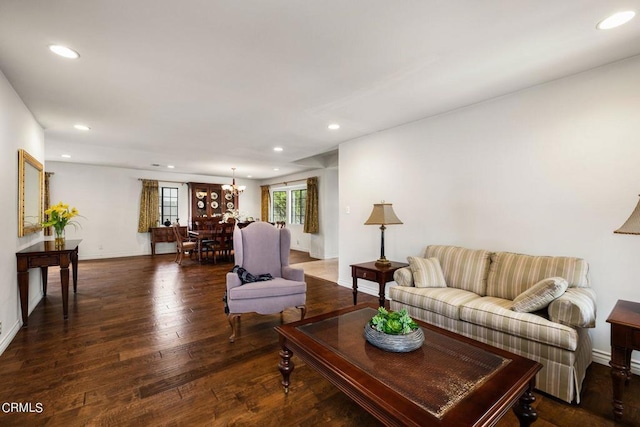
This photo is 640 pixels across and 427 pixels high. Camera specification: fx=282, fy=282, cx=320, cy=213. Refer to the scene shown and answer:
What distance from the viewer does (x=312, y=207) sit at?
766cm

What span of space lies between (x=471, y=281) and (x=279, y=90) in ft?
8.80

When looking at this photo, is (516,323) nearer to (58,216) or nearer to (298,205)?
(58,216)

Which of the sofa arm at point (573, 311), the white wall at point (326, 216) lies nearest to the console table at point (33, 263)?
the sofa arm at point (573, 311)

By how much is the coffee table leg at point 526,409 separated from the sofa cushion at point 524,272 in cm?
128

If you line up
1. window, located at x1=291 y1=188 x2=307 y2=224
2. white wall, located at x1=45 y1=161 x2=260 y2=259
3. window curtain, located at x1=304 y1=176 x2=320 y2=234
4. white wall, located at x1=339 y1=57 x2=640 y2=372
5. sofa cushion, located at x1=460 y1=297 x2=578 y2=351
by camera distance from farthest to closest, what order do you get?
window, located at x1=291 y1=188 x2=307 y2=224 < window curtain, located at x1=304 y1=176 x2=320 y2=234 < white wall, located at x1=45 y1=161 x2=260 y2=259 < white wall, located at x1=339 y1=57 x2=640 y2=372 < sofa cushion, located at x1=460 y1=297 x2=578 y2=351

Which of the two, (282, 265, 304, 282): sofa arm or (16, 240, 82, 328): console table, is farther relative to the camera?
(282, 265, 304, 282): sofa arm

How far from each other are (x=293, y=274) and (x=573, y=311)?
2350 millimetres

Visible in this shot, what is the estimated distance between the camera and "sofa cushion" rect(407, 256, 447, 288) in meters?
2.87

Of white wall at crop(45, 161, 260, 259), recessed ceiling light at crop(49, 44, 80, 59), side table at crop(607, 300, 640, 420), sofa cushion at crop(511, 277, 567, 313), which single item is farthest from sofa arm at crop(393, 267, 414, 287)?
white wall at crop(45, 161, 260, 259)

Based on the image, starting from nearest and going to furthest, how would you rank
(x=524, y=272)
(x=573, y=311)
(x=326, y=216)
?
(x=573, y=311) < (x=524, y=272) < (x=326, y=216)

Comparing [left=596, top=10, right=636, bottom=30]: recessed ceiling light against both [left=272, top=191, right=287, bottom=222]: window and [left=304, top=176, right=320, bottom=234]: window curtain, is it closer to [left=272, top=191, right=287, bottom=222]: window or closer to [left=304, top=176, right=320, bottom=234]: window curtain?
[left=304, top=176, right=320, bottom=234]: window curtain

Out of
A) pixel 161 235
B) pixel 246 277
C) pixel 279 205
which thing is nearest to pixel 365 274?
pixel 246 277

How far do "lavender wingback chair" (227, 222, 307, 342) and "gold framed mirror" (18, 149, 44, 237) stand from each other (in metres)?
2.32

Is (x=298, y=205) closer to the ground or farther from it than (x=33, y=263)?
farther from it
